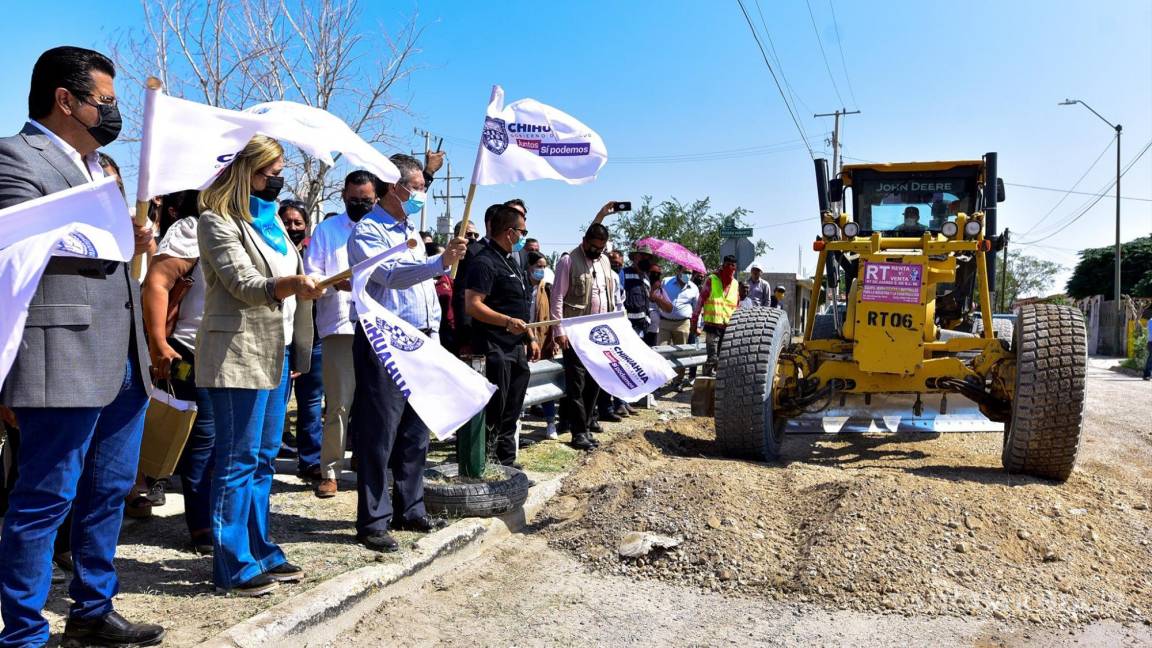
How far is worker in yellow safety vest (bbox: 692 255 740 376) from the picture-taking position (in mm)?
12312

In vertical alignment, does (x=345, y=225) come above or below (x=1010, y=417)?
above

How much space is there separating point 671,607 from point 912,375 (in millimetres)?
3703

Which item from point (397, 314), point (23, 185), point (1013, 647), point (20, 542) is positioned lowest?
point (1013, 647)

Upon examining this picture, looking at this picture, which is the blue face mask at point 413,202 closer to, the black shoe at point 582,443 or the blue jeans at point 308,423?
the blue jeans at point 308,423

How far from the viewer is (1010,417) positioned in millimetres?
6602

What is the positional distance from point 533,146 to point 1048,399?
381 cm

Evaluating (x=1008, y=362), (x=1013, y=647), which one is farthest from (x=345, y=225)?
(x=1008, y=362)

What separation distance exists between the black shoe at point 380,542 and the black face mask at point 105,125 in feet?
7.13

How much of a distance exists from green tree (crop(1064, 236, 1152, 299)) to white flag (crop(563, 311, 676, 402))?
2111 inches

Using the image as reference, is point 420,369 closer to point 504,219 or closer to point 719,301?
point 504,219

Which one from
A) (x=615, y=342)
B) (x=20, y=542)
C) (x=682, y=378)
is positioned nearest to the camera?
(x=20, y=542)

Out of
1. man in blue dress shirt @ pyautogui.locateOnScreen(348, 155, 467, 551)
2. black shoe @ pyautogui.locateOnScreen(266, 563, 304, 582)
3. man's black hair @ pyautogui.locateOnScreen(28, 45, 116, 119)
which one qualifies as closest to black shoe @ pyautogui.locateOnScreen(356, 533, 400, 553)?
man in blue dress shirt @ pyautogui.locateOnScreen(348, 155, 467, 551)

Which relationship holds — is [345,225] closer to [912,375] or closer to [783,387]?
[783,387]

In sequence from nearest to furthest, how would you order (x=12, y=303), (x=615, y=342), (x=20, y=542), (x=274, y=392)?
1. (x=12, y=303)
2. (x=20, y=542)
3. (x=274, y=392)
4. (x=615, y=342)
